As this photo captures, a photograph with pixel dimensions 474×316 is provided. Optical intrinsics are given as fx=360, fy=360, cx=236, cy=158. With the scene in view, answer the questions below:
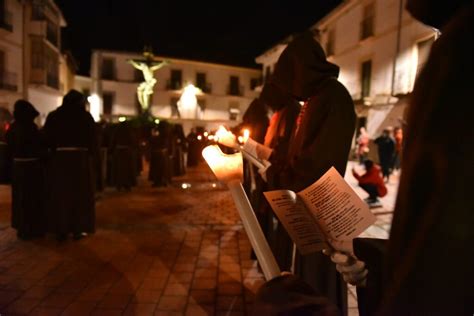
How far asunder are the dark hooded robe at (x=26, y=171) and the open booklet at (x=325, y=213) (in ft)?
16.9

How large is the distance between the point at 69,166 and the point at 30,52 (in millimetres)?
23818

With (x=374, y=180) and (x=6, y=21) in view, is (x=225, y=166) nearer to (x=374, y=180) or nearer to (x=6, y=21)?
(x=374, y=180)

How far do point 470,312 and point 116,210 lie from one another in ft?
24.7

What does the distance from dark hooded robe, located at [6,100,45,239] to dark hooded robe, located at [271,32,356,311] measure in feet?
14.4

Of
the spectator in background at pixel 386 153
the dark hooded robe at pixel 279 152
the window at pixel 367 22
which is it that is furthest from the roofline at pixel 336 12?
the dark hooded robe at pixel 279 152

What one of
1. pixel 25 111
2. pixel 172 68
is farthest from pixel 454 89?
pixel 172 68

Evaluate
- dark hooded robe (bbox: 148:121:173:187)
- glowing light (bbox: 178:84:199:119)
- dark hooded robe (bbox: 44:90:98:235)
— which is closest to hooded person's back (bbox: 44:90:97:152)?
dark hooded robe (bbox: 44:90:98:235)

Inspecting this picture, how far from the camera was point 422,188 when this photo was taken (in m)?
0.80

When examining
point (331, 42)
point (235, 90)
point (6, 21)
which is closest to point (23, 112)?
point (6, 21)

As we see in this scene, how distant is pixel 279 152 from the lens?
344cm

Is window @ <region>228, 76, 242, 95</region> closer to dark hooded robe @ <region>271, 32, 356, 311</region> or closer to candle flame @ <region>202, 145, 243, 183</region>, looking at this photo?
dark hooded robe @ <region>271, 32, 356, 311</region>

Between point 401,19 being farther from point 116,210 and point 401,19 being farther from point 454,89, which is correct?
point 454,89

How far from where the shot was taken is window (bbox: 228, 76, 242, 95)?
44.5 metres

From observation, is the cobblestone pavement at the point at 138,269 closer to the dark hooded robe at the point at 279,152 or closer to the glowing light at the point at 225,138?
the dark hooded robe at the point at 279,152
